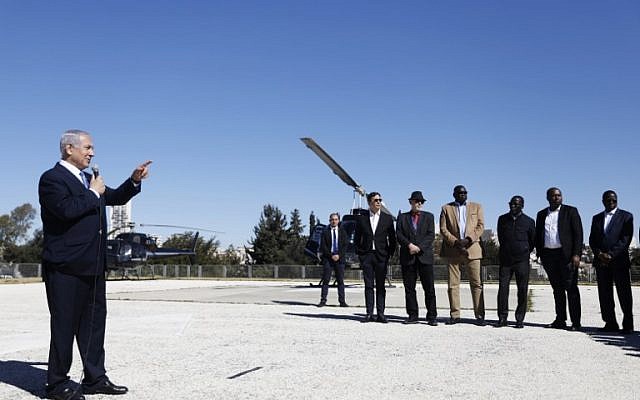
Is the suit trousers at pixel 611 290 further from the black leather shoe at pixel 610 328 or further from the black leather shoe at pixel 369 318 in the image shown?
the black leather shoe at pixel 369 318

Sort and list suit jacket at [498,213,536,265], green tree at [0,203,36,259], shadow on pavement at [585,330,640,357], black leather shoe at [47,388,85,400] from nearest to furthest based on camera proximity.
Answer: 1. black leather shoe at [47,388,85,400]
2. shadow on pavement at [585,330,640,357]
3. suit jacket at [498,213,536,265]
4. green tree at [0,203,36,259]

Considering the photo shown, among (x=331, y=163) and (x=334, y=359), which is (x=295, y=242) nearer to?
A: (x=331, y=163)

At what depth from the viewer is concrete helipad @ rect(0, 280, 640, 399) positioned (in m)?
4.63

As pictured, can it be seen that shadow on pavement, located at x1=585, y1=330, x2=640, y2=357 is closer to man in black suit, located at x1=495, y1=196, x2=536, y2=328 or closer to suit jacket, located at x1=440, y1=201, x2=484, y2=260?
man in black suit, located at x1=495, y1=196, x2=536, y2=328

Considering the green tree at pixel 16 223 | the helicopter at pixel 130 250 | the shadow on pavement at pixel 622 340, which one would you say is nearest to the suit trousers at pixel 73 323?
the shadow on pavement at pixel 622 340

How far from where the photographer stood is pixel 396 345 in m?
7.00

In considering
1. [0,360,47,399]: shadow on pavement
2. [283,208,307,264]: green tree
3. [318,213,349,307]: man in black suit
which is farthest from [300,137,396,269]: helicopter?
[283,208,307,264]: green tree

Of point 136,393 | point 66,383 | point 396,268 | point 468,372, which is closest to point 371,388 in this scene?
point 468,372

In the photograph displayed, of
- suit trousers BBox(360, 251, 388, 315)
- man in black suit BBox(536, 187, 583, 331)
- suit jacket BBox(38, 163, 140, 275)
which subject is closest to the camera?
suit jacket BBox(38, 163, 140, 275)

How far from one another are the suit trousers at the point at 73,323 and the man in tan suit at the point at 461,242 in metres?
6.05

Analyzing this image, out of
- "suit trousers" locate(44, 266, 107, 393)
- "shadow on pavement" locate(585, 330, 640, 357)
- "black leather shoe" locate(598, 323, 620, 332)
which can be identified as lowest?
"shadow on pavement" locate(585, 330, 640, 357)

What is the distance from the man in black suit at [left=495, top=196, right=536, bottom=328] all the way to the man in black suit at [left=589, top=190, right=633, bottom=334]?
88cm

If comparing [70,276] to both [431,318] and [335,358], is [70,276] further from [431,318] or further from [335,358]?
[431,318]

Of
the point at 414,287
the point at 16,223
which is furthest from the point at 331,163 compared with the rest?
the point at 16,223
